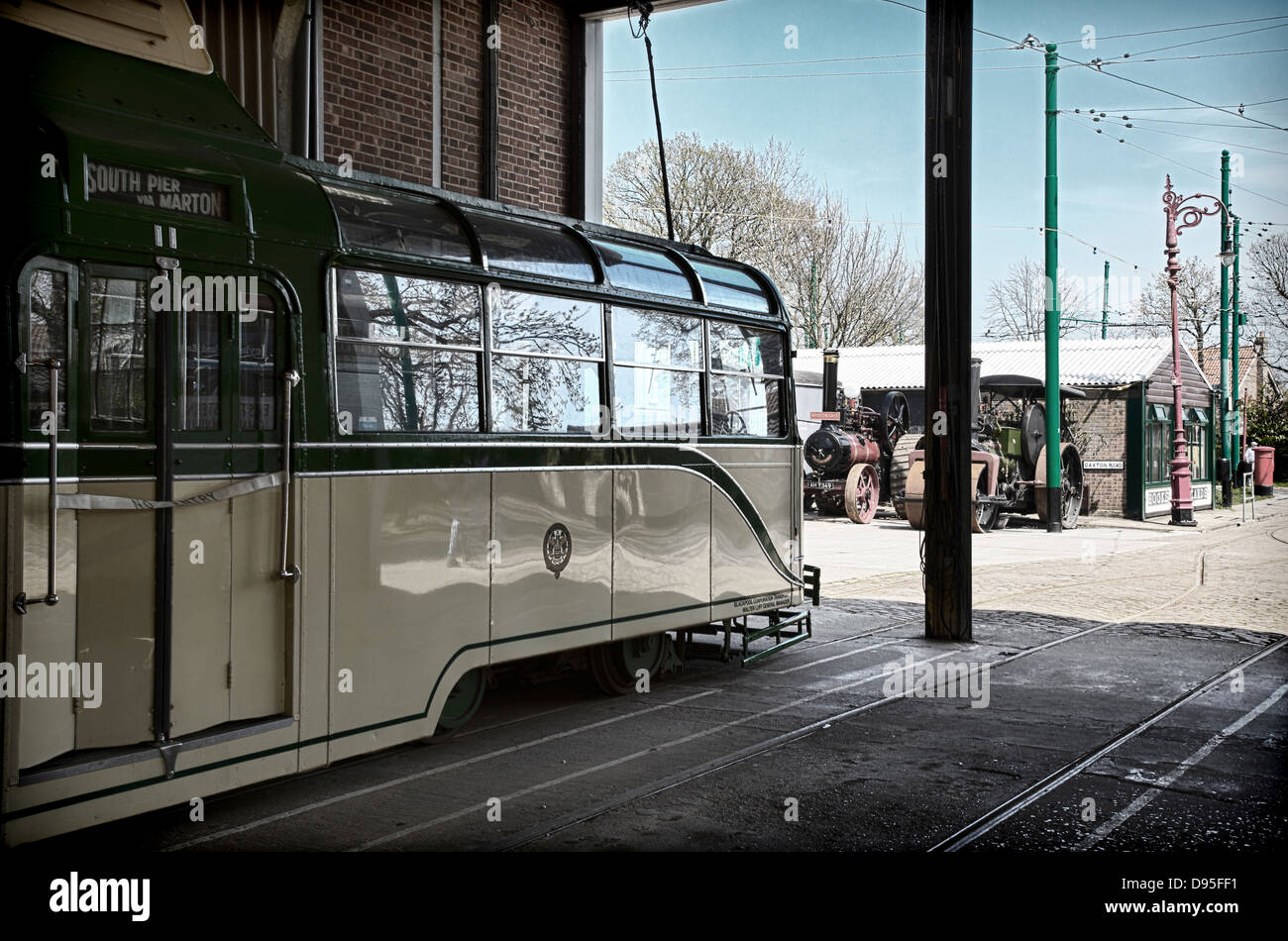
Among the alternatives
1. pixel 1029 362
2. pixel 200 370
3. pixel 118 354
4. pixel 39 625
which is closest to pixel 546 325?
pixel 200 370

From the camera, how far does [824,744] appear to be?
7391 millimetres

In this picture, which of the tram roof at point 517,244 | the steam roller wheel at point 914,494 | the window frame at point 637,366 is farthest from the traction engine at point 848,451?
the window frame at point 637,366

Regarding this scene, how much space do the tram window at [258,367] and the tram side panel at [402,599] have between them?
1.76 feet

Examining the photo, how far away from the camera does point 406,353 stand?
255 inches

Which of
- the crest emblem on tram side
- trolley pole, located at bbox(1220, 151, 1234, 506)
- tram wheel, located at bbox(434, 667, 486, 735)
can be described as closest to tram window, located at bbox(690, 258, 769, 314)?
the crest emblem on tram side

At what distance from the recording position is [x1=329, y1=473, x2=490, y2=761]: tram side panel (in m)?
6.00

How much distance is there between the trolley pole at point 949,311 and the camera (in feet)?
37.9

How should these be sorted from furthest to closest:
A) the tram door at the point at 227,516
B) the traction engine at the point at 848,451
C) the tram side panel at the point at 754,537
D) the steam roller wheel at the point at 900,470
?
1. the traction engine at the point at 848,451
2. the steam roller wheel at the point at 900,470
3. the tram side panel at the point at 754,537
4. the tram door at the point at 227,516

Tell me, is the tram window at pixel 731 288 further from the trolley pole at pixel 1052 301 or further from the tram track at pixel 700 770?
the trolley pole at pixel 1052 301

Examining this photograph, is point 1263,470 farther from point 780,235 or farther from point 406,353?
point 406,353

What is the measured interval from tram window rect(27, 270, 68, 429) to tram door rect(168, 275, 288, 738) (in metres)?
0.48

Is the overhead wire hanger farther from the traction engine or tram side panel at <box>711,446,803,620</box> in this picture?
the traction engine
